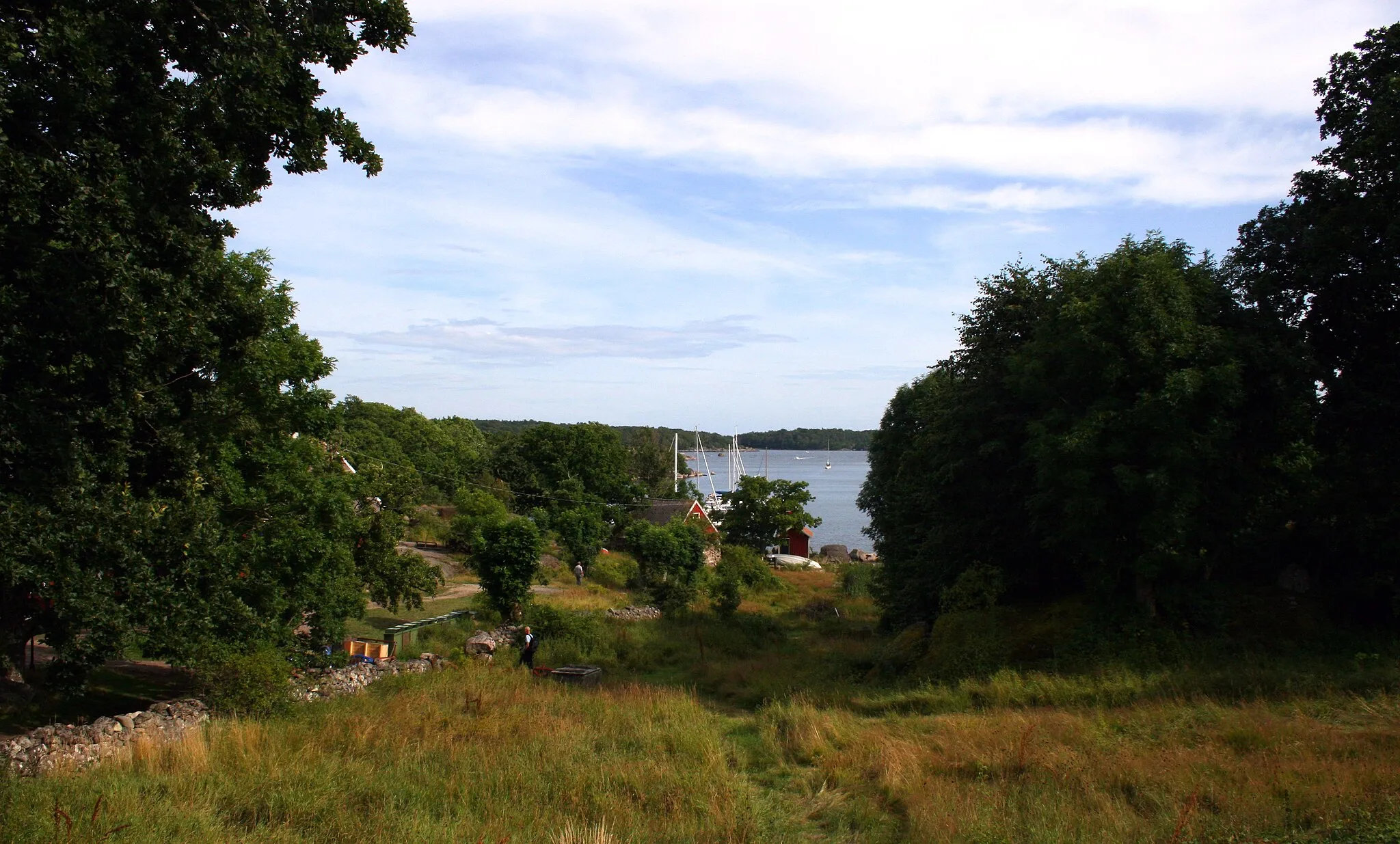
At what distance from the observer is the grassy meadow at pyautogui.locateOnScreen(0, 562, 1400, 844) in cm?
788

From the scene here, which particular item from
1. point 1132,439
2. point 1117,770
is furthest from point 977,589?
point 1117,770

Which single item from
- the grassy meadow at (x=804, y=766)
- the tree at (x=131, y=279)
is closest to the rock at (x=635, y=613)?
the grassy meadow at (x=804, y=766)

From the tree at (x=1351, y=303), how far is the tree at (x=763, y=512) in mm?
38139

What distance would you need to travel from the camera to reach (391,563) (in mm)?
21297

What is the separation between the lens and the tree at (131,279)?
928 cm

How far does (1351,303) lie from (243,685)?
20.7 metres

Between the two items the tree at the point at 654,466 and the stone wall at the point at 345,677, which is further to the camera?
the tree at the point at 654,466

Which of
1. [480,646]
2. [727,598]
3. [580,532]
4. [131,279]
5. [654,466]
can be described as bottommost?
[727,598]

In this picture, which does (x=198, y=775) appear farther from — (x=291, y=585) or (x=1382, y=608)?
(x=1382, y=608)

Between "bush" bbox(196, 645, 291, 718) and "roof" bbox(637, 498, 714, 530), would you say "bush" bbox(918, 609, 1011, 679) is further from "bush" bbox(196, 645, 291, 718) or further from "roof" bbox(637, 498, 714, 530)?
"roof" bbox(637, 498, 714, 530)

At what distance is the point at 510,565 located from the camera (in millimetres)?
26156

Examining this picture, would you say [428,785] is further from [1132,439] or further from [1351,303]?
[1351,303]

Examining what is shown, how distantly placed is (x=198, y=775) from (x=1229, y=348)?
56.7 feet

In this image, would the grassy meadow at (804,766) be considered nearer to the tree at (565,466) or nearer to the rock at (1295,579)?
the rock at (1295,579)
